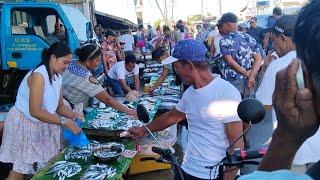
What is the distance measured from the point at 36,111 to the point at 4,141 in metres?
0.67

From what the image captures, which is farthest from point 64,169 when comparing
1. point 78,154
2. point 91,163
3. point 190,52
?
point 190,52

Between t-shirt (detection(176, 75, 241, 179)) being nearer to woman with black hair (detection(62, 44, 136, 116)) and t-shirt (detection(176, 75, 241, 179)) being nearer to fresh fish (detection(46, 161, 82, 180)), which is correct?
fresh fish (detection(46, 161, 82, 180))

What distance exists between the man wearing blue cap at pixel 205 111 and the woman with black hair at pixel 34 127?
1.60m

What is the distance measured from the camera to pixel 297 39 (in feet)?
3.26

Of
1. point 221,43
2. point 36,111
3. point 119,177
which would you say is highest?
point 221,43

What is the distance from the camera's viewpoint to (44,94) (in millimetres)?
4191

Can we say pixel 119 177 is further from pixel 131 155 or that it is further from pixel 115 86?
pixel 115 86

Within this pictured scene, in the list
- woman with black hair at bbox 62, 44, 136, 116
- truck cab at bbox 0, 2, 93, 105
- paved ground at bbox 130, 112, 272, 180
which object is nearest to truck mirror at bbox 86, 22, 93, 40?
truck cab at bbox 0, 2, 93, 105

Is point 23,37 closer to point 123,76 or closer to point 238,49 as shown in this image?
point 123,76

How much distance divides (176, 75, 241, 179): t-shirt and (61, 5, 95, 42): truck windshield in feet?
23.7

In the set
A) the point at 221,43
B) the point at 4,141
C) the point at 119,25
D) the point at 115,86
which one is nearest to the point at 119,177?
the point at 4,141

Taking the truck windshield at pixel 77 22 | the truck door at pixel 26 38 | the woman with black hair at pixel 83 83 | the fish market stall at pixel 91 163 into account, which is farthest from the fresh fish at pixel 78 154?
the truck windshield at pixel 77 22

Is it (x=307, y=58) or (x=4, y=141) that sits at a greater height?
(x=307, y=58)

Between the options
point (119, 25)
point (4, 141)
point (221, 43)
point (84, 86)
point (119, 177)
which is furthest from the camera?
point (119, 25)
